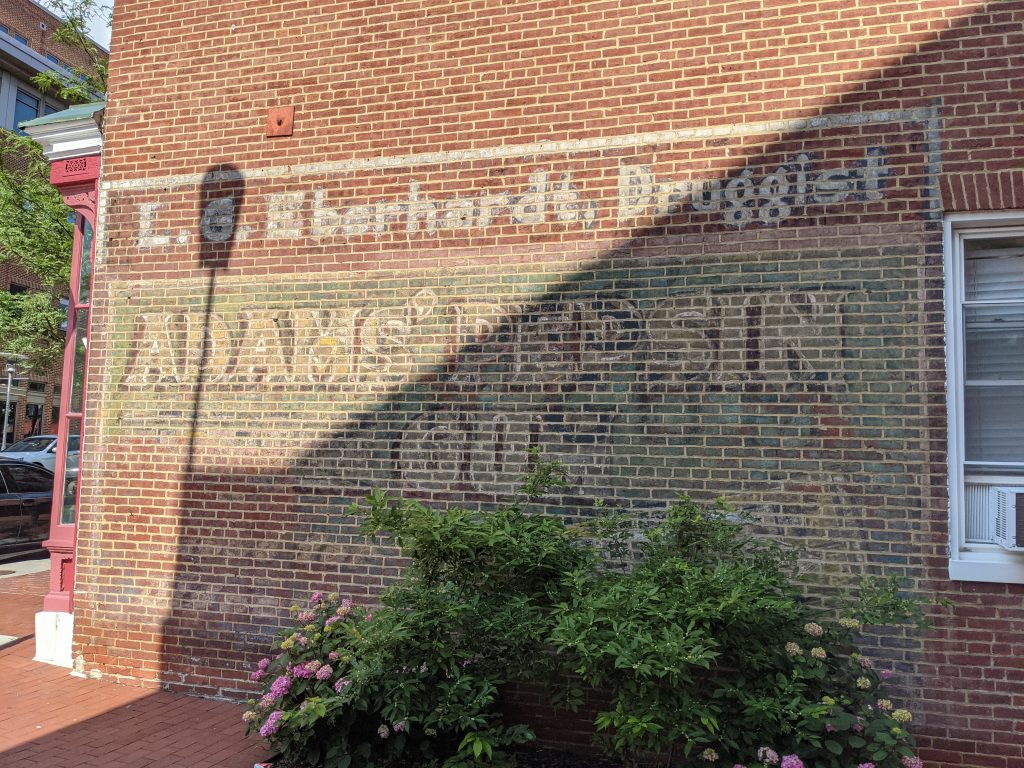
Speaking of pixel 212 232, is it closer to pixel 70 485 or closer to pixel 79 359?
pixel 79 359

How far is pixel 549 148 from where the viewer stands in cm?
589

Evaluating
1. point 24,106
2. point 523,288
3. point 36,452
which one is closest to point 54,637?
point 523,288

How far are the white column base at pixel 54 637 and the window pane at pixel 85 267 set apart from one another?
2877 mm

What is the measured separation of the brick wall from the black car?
21.8 feet

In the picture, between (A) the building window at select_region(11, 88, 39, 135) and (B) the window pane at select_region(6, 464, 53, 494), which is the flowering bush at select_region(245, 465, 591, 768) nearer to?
(B) the window pane at select_region(6, 464, 53, 494)

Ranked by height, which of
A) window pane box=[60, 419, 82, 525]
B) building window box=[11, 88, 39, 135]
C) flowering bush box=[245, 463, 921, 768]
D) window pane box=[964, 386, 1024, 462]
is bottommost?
flowering bush box=[245, 463, 921, 768]

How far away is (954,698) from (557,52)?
16.9 feet

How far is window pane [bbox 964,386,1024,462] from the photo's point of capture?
16.3 ft

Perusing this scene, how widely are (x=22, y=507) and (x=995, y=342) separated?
42.8 ft

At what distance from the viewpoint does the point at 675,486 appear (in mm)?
5379

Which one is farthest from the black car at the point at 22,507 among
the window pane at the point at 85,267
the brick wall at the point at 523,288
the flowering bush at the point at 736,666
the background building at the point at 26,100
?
the background building at the point at 26,100

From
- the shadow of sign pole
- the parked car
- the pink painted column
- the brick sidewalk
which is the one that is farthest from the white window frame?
the parked car

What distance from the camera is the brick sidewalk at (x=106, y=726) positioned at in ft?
16.6

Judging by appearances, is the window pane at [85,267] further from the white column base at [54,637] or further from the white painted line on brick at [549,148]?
the white column base at [54,637]
